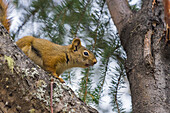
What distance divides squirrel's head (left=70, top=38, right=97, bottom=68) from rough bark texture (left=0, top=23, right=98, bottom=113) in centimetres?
81

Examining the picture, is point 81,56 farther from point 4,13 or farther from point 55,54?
point 4,13

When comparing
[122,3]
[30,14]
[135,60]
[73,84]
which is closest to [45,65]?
[73,84]

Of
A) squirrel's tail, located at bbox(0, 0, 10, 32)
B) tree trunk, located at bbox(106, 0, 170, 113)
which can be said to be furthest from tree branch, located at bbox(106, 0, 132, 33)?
squirrel's tail, located at bbox(0, 0, 10, 32)

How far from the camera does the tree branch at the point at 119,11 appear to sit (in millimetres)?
1691

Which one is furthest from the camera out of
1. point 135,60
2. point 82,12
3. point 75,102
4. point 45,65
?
point 82,12

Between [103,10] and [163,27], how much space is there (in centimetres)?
59

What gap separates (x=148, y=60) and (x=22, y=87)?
2.49 ft

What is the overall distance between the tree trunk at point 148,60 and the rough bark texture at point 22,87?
404mm

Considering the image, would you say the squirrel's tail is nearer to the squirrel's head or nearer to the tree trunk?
the squirrel's head

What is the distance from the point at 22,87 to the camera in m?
0.95

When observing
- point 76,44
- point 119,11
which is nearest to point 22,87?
point 76,44

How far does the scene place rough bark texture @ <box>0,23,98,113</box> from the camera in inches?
36.5

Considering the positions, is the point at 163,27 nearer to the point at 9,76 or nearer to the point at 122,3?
the point at 122,3

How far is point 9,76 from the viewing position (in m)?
0.93
